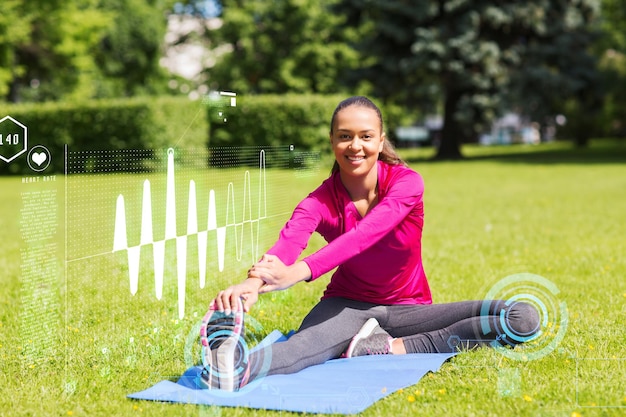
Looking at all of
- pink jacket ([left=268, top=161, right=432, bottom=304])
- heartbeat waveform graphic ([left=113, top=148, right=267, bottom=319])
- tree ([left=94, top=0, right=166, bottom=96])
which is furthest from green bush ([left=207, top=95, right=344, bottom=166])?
tree ([left=94, top=0, right=166, bottom=96])

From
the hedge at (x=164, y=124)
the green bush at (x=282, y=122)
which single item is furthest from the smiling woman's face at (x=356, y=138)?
the green bush at (x=282, y=122)

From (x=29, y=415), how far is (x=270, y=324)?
1.87 m

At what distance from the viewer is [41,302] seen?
549 cm

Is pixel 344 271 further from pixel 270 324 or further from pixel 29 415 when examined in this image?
pixel 29 415

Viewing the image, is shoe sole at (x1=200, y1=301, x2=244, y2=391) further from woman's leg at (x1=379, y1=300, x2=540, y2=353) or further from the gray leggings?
woman's leg at (x1=379, y1=300, x2=540, y2=353)

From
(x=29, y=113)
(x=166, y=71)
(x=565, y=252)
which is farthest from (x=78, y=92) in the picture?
(x=565, y=252)

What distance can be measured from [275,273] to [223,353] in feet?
1.56

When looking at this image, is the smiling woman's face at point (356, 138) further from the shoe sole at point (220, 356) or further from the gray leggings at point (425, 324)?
the shoe sole at point (220, 356)

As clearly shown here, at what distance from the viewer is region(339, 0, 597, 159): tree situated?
2358 cm

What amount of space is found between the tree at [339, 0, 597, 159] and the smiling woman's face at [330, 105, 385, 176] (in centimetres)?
2022

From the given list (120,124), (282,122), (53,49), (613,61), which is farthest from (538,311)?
(53,49)

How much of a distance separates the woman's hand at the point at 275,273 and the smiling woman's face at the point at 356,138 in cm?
76

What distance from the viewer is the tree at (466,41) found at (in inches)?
928

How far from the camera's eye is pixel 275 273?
3.24 meters
